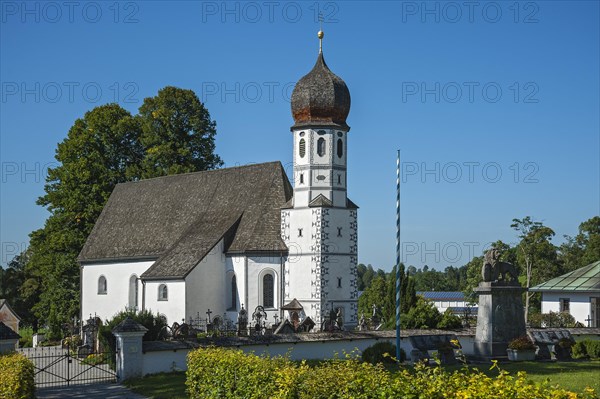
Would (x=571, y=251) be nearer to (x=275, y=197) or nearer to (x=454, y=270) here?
(x=275, y=197)

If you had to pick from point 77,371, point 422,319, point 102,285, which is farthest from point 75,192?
point 422,319

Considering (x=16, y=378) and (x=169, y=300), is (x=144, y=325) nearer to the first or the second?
(x=16, y=378)

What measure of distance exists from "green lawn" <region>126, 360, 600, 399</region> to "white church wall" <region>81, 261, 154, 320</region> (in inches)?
1072

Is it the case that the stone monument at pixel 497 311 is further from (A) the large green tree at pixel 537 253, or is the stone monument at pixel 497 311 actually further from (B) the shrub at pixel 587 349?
(A) the large green tree at pixel 537 253

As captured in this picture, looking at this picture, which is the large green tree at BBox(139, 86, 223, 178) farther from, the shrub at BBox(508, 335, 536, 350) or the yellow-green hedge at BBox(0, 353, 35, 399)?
the yellow-green hedge at BBox(0, 353, 35, 399)

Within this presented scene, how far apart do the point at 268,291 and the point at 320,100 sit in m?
10.7

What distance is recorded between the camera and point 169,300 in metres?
44.1

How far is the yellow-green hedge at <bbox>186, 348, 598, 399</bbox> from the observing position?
29.7 ft

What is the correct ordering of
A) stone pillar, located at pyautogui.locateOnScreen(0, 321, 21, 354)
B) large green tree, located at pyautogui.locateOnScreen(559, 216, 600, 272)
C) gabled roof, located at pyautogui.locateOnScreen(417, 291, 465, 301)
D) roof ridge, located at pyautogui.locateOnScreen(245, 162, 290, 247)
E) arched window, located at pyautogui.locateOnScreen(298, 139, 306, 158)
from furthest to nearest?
gabled roof, located at pyautogui.locateOnScreen(417, 291, 465, 301), large green tree, located at pyautogui.locateOnScreen(559, 216, 600, 272), roof ridge, located at pyautogui.locateOnScreen(245, 162, 290, 247), arched window, located at pyautogui.locateOnScreen(298, 139, 306, 158), stone pillar, located at pyautogui.locateOnScreen(0, 321, 21, 354)

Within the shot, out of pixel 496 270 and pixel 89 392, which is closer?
pixel 89 392

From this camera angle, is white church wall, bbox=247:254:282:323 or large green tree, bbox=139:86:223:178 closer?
white church wall, bbox=247:254:282:323

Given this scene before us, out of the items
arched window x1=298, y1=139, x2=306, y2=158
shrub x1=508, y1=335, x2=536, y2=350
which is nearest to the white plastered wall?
arched window x1=298, y1=139, x2=306, y2=158

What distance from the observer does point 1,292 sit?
251 ft

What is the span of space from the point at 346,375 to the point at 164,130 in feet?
161
